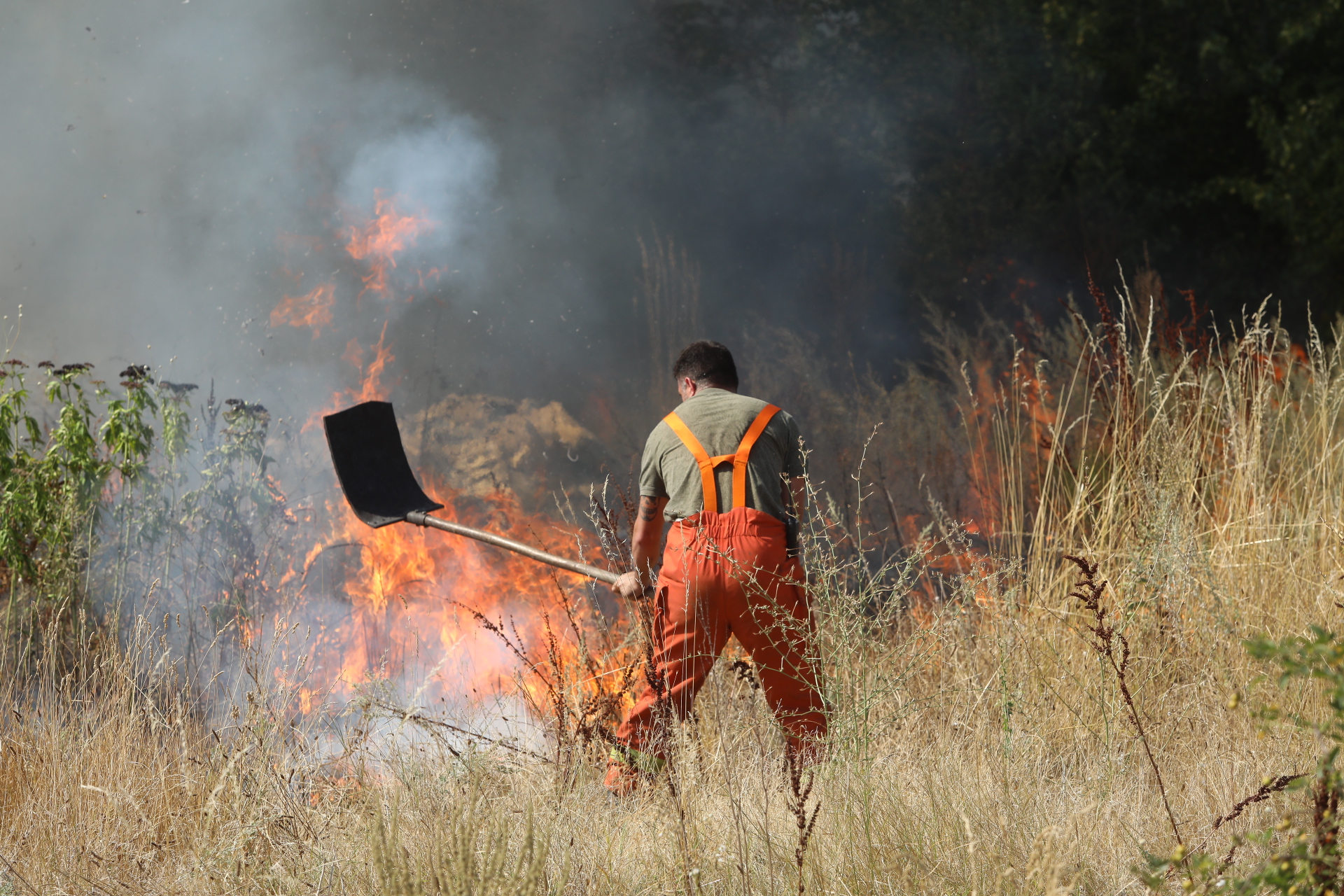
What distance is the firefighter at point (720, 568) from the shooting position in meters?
2.86

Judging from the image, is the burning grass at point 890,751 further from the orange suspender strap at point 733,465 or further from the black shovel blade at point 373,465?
the black shovel blade at point 373,465

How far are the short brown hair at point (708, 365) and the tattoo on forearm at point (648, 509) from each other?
0.44m

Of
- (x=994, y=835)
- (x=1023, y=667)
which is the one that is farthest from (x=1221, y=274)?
(x=994, y=835)

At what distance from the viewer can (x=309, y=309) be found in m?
6.93

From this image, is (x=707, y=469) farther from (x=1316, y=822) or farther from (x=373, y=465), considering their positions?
(x=1316, y=822)

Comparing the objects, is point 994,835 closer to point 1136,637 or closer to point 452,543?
point 1136,637

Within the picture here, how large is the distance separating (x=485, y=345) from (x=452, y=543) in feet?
6.80

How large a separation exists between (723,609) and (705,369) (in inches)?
33.7

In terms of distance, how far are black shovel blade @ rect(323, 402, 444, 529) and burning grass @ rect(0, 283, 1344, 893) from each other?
32.9 inches

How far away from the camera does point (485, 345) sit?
24.1 ft

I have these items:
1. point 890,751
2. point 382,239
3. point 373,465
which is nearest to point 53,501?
point 373,465

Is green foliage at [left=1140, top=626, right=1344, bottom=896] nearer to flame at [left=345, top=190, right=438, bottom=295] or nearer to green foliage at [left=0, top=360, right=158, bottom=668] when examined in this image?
green foliage at [left=0, top=360, right=158, bottom=668]

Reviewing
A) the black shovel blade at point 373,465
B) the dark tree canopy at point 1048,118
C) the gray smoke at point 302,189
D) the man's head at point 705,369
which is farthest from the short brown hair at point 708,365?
the dark tree canopy at point 1048,118

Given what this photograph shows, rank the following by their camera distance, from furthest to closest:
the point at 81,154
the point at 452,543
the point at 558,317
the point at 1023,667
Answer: the point at 558,317 < the point at 81,154 < the point at 452,543 < the point at 1023,667
